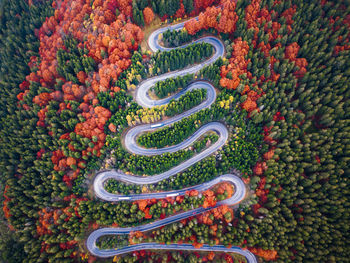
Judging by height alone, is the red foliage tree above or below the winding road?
above

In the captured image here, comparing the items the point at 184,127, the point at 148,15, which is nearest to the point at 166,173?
the point at 184,127

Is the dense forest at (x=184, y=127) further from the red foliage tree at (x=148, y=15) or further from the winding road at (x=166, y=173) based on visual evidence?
the winding road at (x=166, y=173)

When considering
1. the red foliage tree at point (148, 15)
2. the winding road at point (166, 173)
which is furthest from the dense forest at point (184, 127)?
the winding road at point (166, 173)

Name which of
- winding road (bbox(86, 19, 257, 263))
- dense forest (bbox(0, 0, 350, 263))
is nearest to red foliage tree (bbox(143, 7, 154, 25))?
dense forest (bbox(0, 0, 350, 263))

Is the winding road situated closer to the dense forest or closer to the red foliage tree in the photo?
the dense forest

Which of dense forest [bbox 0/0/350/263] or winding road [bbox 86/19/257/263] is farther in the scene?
winding road [bbox 86/19/257/263]

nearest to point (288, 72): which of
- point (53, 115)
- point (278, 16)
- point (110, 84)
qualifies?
point (278, 16)

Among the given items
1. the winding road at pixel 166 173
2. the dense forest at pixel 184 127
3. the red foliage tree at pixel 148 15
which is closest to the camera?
the dense forest at pixel 184 127
